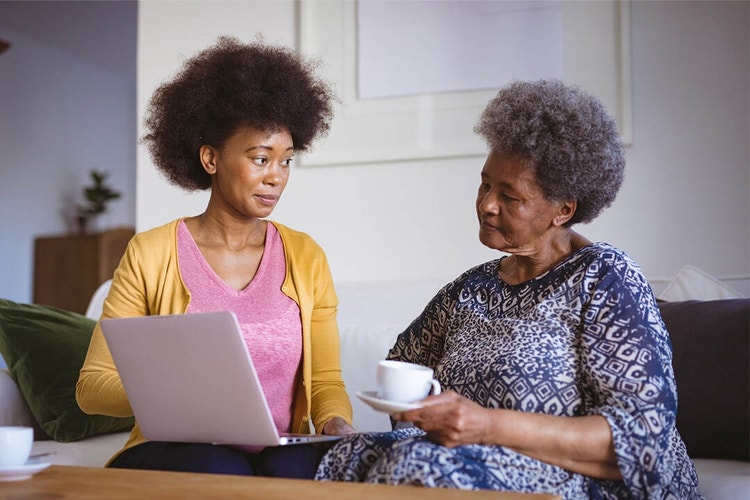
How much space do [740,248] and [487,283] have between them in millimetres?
985

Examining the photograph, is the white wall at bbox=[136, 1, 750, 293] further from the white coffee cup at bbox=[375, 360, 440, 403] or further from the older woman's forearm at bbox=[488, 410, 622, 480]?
the white coffee cup at bbox=[375, 360, 440, 403]

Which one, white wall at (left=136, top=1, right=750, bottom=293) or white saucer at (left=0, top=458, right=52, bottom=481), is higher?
white wall at (left=136, top=1, right=750, bottom=293)

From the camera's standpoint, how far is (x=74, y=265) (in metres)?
5.85

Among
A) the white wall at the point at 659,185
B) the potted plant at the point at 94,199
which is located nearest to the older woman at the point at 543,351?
the white wall at the point at 659,185

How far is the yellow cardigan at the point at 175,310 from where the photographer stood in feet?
5.33

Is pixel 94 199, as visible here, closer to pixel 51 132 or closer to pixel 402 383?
pixel 51 132

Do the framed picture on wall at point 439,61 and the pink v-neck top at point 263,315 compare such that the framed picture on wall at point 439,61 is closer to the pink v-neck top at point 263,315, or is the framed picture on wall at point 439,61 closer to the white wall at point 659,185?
the white wall at point 659,185

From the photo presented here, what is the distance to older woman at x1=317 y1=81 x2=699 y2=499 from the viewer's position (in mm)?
1248

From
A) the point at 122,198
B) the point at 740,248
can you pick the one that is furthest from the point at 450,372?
the point at 122,198

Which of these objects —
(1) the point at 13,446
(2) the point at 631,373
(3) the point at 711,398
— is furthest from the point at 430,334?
(1) the point at 13,446

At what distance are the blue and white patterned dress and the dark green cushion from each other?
1016 millimetres

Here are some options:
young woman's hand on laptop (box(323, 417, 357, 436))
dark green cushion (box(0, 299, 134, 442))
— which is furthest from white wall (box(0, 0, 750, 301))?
young woman's hand on laptop (box(323, 417, 357, 436))

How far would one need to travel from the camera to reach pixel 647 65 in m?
2.34

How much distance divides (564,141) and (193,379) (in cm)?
76
